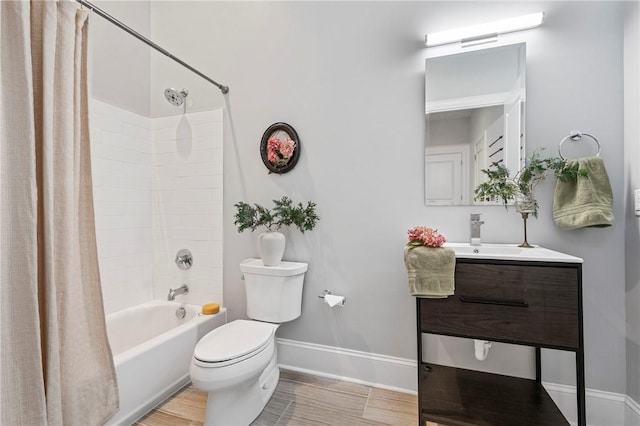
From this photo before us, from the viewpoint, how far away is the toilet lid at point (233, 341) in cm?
138

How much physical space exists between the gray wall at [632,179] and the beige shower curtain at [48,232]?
2.40 m

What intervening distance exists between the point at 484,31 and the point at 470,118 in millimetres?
446

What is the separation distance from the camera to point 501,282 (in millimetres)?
1253

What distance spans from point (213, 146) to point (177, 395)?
1654 mm

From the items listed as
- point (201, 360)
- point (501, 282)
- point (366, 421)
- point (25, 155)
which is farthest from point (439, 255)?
point (25, 155)

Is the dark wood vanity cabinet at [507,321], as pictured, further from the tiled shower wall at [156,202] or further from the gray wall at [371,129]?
the tiled shower wall at [156,202]

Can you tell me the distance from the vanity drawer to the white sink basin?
3cm

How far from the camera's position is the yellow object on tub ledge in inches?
81.4

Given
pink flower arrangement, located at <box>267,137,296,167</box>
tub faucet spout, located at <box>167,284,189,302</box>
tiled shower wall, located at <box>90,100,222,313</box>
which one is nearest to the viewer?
pink flower arrangement, located at <box>267,137,296,167</box>

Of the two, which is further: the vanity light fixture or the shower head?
the shower head

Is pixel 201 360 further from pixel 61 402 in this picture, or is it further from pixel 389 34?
pixel 389 34

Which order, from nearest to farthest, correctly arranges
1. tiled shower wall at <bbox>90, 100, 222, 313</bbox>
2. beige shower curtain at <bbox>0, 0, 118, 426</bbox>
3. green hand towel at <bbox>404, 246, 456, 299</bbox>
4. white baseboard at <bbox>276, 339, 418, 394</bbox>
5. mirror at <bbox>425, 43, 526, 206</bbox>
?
beige shower curtain at <bbox>0, 0, 118, 426</bbox>
green hand towel at <bbox>404, 246, 456, 299</bbox>
mirror at <bbox>425, 43, 526, 206</bbox>
white baseboard at <bbox>276, 339, 418, 394</bbox>
tiled shower wall at <bbox>90, 100, 222, 313</bbox>

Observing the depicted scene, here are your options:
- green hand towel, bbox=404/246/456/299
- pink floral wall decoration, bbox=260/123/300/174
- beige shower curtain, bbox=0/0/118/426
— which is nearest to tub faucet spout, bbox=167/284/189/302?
beige shower curtain, bbox=0/0/118/426

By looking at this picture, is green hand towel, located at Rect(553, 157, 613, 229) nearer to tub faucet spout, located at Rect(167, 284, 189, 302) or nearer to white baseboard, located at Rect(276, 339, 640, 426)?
white baseboard, located at Rect(276, 339, 640, 426)
